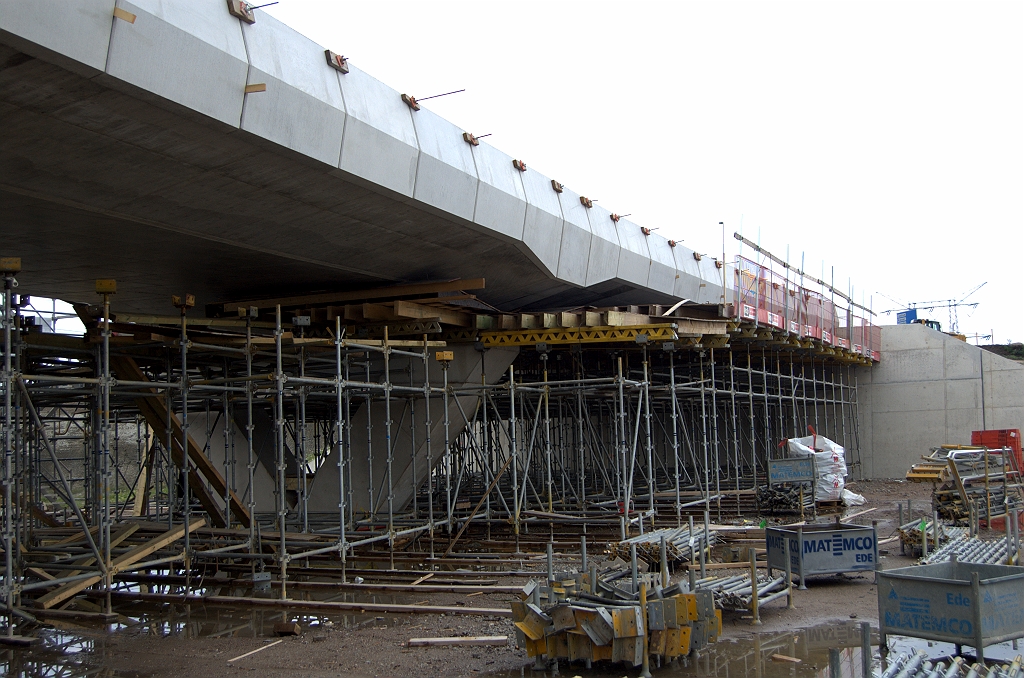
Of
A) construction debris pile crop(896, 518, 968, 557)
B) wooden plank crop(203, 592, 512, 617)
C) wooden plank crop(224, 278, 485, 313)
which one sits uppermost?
wooden plank crop(224, 278, 485, 313)

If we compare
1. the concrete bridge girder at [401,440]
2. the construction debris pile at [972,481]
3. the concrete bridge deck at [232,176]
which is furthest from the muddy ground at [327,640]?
the construction debris pile at [972,481]

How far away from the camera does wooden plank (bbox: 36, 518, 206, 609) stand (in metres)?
10.5

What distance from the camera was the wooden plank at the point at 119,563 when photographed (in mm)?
10469

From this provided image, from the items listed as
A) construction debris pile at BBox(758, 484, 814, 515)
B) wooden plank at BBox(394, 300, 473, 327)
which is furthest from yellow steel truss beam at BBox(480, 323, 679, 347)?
construction debris pile at BBox(758, 484, 814, 515)

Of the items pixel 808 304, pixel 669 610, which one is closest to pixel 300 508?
pixel 669 610

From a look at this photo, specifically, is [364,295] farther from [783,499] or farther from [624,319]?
[783,499]

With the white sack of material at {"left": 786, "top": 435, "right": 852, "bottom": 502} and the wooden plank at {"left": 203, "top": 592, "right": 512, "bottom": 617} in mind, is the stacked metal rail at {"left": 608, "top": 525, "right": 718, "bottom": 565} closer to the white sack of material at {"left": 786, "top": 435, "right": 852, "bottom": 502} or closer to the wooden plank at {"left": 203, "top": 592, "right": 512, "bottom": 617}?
the wooden plank at {"left": 203, "top": 592, "right": 512, "bottom": 617}

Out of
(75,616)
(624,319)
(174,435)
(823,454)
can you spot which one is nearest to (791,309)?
(823,454)

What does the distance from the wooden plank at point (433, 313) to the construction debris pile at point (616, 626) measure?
27.7 feet

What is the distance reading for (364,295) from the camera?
16234mm

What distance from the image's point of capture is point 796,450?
67.3 ft

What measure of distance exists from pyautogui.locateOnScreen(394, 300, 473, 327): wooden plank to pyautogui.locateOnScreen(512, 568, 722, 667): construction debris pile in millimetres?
8451

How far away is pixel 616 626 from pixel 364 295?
391 inches

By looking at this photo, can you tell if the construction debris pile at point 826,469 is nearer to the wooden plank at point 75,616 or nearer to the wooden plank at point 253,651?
the wooden plank at point 253,651
